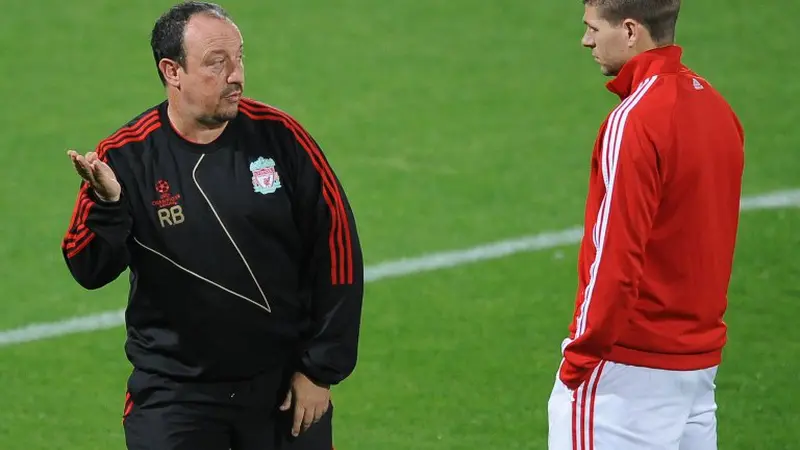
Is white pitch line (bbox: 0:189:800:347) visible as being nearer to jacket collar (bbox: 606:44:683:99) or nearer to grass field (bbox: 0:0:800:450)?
grass field (bbox: 0:0:800:450)

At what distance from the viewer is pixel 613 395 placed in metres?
4.12

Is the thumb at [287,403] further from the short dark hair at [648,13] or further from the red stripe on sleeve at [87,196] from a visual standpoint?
the short dark hair at [648,13]

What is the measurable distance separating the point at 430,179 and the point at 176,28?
14.7 feet

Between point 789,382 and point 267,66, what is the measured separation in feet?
16.0

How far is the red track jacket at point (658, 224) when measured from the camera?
3.89 metres

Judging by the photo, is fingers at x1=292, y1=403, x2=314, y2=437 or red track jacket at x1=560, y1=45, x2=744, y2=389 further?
fingers at x1=292, y1=403, x2=314, y2=437

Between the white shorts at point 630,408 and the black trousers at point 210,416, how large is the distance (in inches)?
32.3

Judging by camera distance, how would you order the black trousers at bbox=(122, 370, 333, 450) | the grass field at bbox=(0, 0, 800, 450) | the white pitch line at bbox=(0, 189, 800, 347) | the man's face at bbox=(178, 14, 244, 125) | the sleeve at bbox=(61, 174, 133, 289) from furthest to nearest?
the white pitch line at bbox=(0, 189, 800, 347)
the grass field at bbox=(0, 0, 800, 450)
the black trousers at bbox=(122, 370, 333, 450)
the man's face at bbox=(178, 14, 244, 125)
the sleeve at bbox=(61, 174, 133, 289)

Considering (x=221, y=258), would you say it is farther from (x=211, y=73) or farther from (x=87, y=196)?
(x=211, y=73)

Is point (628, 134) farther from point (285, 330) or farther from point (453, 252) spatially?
point (453, 252)

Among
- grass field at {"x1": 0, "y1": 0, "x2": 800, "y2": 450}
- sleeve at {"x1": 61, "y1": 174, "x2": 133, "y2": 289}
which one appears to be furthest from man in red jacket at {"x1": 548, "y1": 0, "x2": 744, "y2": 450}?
grass field at {"x1": 0, "y1": 0, "x2": 800, "y2": 450}

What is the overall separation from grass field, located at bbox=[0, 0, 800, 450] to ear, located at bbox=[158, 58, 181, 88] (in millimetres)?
2219

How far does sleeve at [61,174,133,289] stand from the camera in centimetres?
414

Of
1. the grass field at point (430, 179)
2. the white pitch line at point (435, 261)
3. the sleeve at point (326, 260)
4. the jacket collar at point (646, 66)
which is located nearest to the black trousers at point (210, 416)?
the sleeve at point (326, 260)
